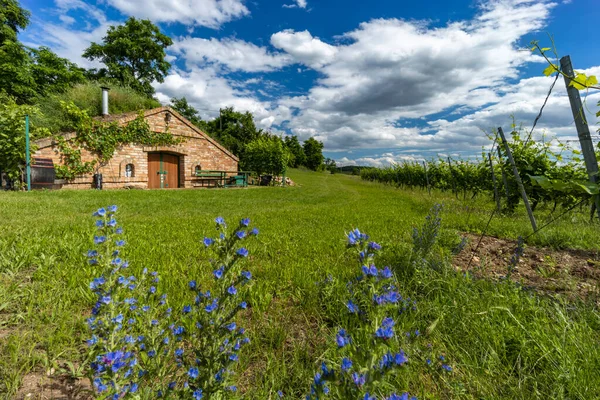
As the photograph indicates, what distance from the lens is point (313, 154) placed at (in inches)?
2554

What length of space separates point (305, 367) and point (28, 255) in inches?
133

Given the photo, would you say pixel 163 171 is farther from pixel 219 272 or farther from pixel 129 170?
pixel 219 272

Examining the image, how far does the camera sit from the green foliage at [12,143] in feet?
31.5

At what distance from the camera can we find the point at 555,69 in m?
1.71

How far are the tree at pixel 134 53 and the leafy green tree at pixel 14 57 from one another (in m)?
6.18

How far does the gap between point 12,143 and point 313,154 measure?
189 ft

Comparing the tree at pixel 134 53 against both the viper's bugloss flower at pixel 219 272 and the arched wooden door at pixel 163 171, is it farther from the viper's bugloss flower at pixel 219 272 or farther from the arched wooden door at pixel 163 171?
the viper's bugloss flower at pixel 219 272

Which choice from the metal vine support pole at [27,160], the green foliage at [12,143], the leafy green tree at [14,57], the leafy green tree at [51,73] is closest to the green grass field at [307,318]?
the metal vine support pole at [27,160]

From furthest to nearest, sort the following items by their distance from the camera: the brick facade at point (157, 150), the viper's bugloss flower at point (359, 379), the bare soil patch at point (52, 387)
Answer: the brick facade at point (157, 150) < the bare soil patch at point (52, 387) < the viper's bugloss flower at point (359, 379)

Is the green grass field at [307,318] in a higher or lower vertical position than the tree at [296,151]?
lower

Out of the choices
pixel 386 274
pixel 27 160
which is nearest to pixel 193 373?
pixel 386 274

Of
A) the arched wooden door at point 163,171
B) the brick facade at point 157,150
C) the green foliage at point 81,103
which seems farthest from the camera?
the arched wooden door at point 163,171

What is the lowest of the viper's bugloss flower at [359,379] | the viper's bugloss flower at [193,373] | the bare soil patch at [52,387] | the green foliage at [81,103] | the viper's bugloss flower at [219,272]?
the bare soil patch at [52,387]

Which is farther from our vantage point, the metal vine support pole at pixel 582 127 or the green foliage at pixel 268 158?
the green foliage at pixel 268 158
